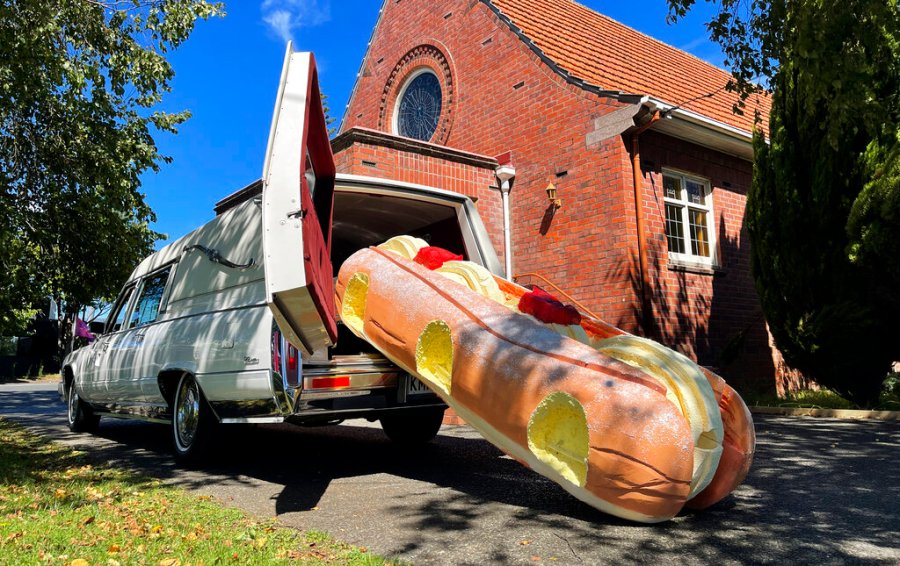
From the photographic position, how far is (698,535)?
3465mm

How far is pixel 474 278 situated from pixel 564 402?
165 cm

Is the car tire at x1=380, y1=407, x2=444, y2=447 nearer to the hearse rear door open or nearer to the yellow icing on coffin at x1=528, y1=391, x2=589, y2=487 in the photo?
the hearse rear door open

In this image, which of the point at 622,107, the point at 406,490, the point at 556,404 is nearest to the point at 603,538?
the point at 556,404

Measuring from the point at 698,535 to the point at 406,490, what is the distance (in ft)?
6.97

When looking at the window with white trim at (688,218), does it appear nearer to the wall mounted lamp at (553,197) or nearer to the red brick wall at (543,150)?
the red brick wall at (543,150)

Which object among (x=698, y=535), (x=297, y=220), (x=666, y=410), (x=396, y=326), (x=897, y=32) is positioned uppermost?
(x=897, y=32)

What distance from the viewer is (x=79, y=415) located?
28.4 ft

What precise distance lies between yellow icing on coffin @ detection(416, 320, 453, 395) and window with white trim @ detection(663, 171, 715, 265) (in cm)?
668

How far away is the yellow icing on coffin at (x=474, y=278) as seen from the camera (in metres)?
4.93

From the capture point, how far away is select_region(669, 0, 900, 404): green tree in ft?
22.1

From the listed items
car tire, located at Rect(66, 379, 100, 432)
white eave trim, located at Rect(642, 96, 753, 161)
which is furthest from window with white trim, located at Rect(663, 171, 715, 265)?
car tire, located at Rect(66, 379, 100, 432)

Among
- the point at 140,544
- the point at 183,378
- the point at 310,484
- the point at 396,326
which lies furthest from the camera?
the point at 183,378

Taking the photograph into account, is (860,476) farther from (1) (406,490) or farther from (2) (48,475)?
(2) (48,475)

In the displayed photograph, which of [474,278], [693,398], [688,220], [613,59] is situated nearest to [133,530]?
[474,278]
